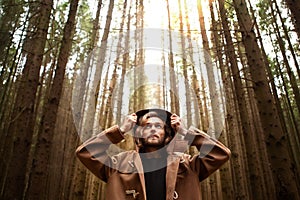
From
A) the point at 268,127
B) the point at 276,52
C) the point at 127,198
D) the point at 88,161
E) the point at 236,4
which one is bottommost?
the point at 127,198

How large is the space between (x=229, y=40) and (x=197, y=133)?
139 inches

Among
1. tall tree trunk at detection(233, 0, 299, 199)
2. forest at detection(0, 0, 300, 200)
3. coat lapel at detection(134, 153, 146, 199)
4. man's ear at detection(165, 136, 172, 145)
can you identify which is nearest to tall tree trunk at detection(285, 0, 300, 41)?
forest at detection(0, 0, 300, 200)

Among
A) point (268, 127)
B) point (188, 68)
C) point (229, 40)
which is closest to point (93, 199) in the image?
point (188, 68)

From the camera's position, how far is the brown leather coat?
1.81 metres

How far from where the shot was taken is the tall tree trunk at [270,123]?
241 cm

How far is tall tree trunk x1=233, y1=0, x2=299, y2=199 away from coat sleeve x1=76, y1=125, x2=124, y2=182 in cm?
145

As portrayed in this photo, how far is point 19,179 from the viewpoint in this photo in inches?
119

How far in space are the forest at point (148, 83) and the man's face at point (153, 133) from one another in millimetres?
708

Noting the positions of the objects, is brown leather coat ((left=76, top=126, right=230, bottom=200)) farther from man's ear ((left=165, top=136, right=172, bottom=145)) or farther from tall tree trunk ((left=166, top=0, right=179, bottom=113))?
tall tree trunk ((left=166, top=0, right=179, bottom=113))

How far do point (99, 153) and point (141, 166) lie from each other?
335mm

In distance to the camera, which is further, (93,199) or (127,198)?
(93,199)

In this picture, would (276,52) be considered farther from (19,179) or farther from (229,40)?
(19,179)

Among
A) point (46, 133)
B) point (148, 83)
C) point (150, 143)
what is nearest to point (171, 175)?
point (150, 143)

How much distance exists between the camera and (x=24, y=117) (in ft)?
10.9
